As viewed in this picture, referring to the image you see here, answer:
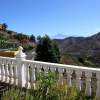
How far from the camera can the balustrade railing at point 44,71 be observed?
5195mm

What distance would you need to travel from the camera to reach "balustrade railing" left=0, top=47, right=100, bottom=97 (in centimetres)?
520

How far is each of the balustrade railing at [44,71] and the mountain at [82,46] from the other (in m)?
10.5

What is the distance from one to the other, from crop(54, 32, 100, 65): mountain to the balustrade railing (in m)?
10.5

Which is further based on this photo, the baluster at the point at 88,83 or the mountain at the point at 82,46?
the mountain at the point at 82,46

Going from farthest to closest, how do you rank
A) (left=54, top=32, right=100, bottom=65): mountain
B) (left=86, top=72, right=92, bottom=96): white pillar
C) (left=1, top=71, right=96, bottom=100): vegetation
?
(left=54, top=32, right=100, bottom=65): mountain, (left=86, top=72, right=92, bottom=96): white pillar, (left=1, top=71, right=96, bottom=100): vegetation

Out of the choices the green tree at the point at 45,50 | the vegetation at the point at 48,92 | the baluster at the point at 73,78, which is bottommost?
the vegetation at the point at 48,92

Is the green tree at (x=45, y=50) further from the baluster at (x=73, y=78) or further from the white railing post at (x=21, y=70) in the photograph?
the baluster at (x=73, y=78)

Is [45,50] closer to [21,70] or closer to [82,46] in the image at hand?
[21,70]

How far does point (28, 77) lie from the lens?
6.67 metres

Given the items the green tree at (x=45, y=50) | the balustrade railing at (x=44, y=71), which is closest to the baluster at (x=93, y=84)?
the balustrade railing at (x=44, y=71)

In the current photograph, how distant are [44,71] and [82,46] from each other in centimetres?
1458

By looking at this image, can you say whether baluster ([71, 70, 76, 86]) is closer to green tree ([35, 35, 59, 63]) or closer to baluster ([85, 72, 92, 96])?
baluster ([85, 72, 92, 96])

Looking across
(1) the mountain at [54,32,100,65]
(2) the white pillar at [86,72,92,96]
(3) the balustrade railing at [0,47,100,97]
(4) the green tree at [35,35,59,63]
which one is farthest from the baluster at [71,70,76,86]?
(1) the mountain at [54,32,100,65]

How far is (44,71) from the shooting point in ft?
19.8
